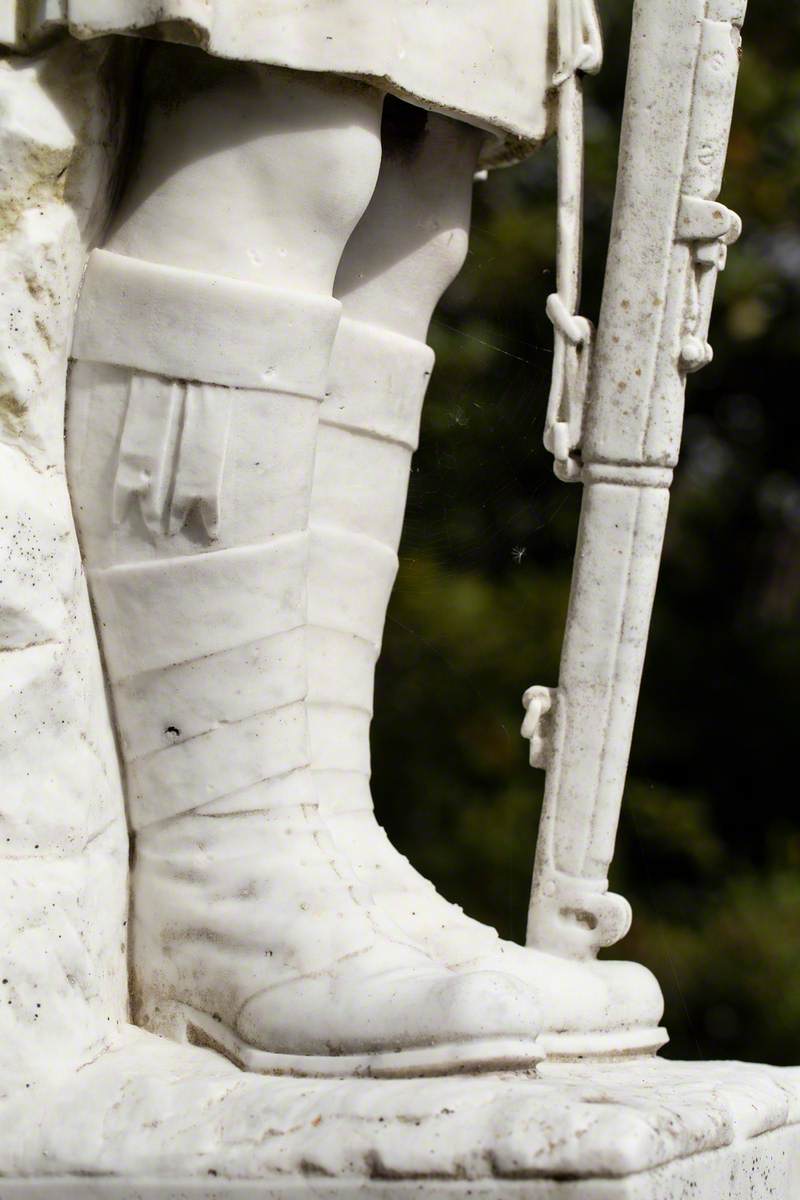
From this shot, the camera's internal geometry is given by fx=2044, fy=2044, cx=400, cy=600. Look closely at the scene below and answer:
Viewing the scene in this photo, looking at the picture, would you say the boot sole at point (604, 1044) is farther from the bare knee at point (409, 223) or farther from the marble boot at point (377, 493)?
the bare knee at point (409, 223)

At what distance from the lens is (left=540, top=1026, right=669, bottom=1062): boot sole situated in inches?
63.6

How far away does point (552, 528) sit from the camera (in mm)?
4809

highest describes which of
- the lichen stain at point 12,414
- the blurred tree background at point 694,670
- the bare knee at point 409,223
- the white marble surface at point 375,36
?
the white marble surface at point 375,36

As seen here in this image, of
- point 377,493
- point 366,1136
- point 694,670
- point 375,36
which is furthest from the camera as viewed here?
point 694,670

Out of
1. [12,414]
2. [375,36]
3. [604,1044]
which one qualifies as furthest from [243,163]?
[604,1044]

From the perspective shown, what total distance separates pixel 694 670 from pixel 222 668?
3.82 meters

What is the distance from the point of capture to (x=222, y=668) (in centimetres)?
153

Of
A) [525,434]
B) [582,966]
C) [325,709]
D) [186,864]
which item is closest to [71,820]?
[186,864]

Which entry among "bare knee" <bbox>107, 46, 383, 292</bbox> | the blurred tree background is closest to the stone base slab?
"bare knee" <bbox>107, 46, 383, 292</bbox>

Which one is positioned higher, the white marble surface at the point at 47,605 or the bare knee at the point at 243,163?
the bare knee at the point at 243,163

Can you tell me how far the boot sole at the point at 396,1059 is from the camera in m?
1.37

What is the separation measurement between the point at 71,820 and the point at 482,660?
3354mm

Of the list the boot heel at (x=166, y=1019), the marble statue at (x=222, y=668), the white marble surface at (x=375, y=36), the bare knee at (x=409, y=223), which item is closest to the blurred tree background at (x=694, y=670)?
the bare knee at (x=409, y=223)

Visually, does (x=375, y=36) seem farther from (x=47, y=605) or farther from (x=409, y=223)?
(x=47, y=605)
